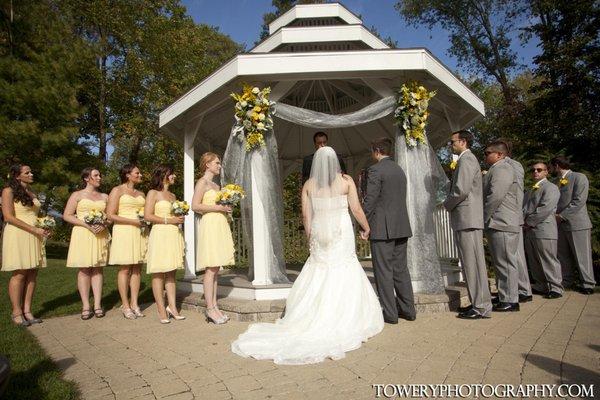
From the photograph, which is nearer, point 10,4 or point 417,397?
point 417,397

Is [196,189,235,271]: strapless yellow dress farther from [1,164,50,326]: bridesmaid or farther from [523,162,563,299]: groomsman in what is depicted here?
[523,162,563,299]: groomsman

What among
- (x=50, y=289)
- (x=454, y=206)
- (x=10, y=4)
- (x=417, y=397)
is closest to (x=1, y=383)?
(x=417, y=397)

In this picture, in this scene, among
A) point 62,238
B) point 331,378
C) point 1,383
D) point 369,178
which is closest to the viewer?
point 1,383

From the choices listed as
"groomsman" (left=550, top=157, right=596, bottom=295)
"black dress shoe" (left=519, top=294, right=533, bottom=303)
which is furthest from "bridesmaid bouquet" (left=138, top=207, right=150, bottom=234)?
"groomsman" (left=550, top=157, right=596, bottom=295)

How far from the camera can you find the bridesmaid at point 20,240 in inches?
208

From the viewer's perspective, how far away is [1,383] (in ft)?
5.41

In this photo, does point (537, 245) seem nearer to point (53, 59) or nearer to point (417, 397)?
point (417, 397)

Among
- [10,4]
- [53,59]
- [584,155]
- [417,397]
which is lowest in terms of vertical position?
[417,397]

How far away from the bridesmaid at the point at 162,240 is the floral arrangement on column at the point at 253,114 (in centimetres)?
123

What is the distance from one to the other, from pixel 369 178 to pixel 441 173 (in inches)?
65.9

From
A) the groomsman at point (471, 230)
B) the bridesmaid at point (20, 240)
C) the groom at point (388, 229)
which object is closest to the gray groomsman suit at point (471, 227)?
the groomsman at point (471, 230)

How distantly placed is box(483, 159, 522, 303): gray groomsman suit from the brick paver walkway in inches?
16.2

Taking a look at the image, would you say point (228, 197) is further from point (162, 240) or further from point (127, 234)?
point (127, 234)

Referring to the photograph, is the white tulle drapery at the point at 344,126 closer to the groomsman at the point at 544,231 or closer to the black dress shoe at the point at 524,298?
the black dress shoe at the point at 524,298
